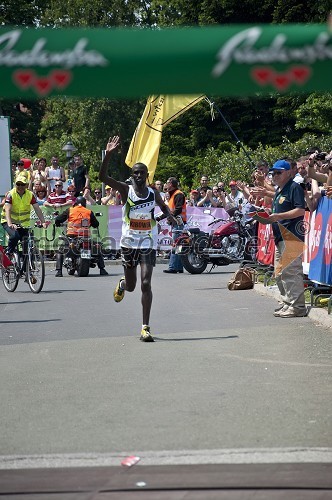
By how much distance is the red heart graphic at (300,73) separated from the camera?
630 cm

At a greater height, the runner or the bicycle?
the runner

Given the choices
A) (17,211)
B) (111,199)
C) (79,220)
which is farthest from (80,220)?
(111,199)

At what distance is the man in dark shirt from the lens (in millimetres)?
14789

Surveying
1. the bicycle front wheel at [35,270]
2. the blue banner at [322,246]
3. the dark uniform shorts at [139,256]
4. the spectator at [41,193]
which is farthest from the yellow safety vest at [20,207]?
the spectator at [41,193]

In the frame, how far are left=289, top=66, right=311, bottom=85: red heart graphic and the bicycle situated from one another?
1371cm

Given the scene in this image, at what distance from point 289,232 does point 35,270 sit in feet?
20.9

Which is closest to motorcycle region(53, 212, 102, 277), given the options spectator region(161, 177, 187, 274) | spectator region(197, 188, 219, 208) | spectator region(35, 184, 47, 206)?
spectator region(161, 177, 187, 274)

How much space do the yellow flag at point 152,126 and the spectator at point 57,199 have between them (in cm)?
394

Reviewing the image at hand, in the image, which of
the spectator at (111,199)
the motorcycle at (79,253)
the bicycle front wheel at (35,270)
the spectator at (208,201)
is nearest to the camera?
the bicycle front wheel at (35,270)

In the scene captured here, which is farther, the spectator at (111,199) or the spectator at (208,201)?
the spectator at (111,199)

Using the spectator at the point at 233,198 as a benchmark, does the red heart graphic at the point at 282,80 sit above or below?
above

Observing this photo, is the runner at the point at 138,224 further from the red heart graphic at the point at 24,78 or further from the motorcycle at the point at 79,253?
the motorcycle at the point at 79,253

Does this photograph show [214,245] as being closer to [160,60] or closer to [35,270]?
[35,270]

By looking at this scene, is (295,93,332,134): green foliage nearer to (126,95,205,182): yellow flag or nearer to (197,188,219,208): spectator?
(197,188,219,208): spectator
